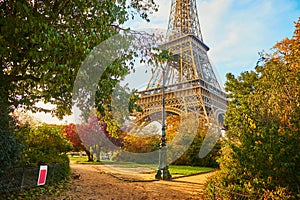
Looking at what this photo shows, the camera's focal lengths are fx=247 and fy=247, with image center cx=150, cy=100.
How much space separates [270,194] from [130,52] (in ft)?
12.6

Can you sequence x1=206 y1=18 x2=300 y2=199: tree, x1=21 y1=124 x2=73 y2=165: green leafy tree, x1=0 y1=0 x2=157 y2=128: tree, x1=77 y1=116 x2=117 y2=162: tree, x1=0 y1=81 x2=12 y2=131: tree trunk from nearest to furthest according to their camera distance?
x1=0 y1=0 x2=157 y2=128: tree → x1=206 y1=18 x2=300 y2=199: tree → x1=0 y1=81 x2=12 y2=131: tree trunk → x1=21 y1=124 x2=73 y2=165: green leafy tree → x1=77 y1=116 x2=117 y2=162: tree

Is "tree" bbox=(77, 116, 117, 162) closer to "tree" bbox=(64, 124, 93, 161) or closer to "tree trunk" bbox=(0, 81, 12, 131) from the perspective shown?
"tree" bbox=(64, 124, 93, 161)

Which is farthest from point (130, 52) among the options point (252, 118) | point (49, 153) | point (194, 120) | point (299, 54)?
point (194, 120)

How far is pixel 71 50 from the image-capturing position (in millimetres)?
4527

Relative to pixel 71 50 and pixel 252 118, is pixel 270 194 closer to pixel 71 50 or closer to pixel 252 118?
pixel 252 118

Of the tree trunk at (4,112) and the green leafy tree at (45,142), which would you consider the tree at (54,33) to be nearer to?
Answer: the tree trunk at (4,112)

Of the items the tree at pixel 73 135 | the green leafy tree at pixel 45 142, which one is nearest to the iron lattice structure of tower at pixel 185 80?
the tree at pixel 73 135

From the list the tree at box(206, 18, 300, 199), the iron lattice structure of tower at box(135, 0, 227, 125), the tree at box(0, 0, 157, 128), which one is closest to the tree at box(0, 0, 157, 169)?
the tree at box(0, 0, 157, 128)

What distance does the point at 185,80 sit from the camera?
2639 cm

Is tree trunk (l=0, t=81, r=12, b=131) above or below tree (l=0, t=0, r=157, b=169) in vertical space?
below

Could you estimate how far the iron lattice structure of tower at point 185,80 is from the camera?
80.5 feet

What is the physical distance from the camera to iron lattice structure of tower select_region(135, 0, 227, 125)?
80.5ft

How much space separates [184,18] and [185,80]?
7847mm

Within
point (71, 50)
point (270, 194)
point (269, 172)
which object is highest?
point (71, 50)
